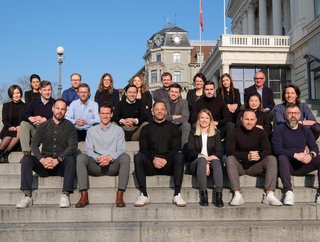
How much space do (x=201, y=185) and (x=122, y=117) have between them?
2.65 metres

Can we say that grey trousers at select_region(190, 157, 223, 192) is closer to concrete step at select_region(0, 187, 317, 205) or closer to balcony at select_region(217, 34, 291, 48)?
concrete step at select_region(0, 187, 317, 205)

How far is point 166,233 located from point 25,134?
3.22 meters

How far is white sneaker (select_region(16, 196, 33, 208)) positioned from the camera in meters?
5.52

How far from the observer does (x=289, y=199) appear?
5.53m

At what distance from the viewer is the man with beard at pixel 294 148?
5.84 metres

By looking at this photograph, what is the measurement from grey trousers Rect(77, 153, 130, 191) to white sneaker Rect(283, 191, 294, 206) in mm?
2215

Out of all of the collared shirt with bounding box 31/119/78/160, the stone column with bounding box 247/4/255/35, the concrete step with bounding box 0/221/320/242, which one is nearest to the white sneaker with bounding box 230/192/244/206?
the concrete step with bounding box 0/221/320/242

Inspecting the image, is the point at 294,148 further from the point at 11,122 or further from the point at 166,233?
the point at 11,122

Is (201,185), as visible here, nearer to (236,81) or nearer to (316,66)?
(316,66)

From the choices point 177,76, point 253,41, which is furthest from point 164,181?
point 177,76

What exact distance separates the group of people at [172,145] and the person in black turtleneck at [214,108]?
2 cm

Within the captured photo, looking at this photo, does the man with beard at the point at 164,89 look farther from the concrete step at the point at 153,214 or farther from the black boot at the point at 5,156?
the concrete step at the point at 153,214

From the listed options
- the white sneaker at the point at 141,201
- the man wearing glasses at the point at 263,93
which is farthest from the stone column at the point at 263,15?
the white sneaker at the point at 141,201

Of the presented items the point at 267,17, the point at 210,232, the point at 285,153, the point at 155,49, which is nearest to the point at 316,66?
the point at 285,153
